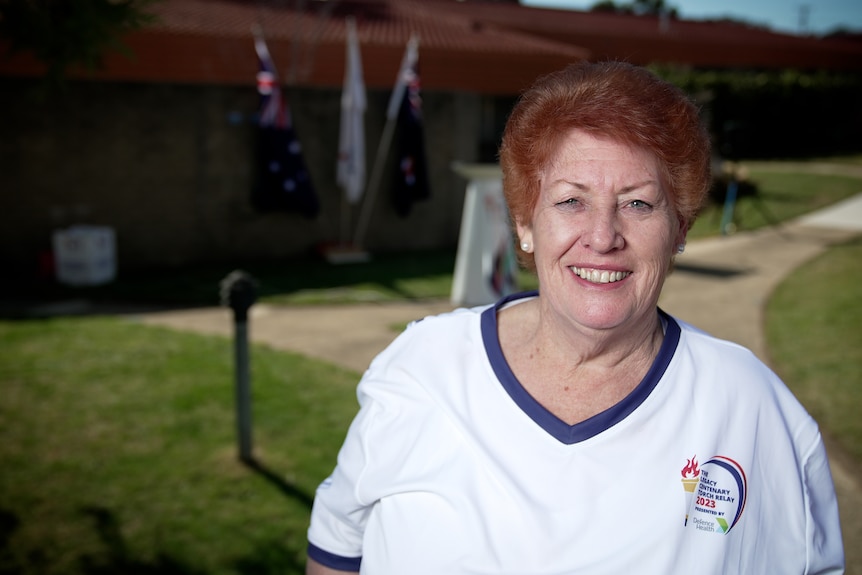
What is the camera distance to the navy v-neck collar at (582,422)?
5.60 feet

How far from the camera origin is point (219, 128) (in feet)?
36.4

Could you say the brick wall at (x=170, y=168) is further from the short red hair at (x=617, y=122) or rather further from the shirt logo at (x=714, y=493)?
the shirt logo at (x=714, y=493)

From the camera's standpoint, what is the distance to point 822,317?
7.91 metres

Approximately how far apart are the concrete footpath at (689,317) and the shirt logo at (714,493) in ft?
8.73

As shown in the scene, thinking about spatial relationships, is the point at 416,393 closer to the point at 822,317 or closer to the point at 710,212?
the point at 822,317

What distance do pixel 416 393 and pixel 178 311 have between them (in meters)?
6.94

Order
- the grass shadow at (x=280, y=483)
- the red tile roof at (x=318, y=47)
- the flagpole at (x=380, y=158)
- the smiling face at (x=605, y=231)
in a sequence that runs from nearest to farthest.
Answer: the smiling face at (x=605, y=231) < the grass shadow at (x=280, y=483) < the red tile roof at (x=318, y=47) < the flagpole at (x=380, y=158)

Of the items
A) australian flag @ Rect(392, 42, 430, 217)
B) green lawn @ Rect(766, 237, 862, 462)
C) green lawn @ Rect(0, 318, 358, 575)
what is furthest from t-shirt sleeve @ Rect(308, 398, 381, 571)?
australian flag @ Rect(392, 42, 430, 217)

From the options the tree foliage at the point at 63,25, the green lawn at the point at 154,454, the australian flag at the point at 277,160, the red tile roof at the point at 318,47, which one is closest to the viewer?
the tree foliage at the point at 63,25

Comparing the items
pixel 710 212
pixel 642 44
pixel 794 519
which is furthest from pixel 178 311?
pixel 642 44

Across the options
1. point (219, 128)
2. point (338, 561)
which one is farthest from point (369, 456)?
point (219, 128)

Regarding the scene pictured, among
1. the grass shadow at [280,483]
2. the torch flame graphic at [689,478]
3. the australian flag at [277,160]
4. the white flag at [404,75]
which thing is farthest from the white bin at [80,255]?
the torch flame graphic at [689,478]

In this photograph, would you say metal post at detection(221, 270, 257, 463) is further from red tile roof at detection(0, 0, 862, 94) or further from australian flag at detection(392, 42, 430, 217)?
australian flag at detection(392, 42, 430, 217)

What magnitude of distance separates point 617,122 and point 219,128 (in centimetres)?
1019
